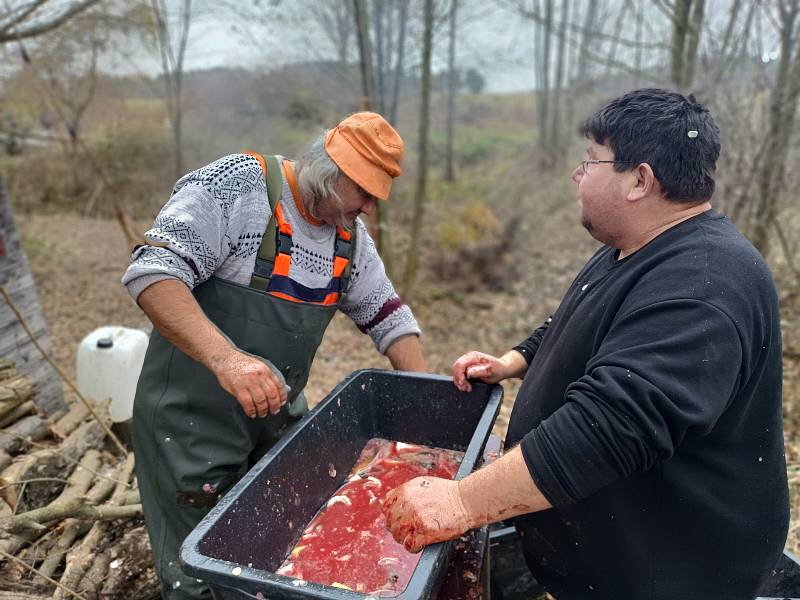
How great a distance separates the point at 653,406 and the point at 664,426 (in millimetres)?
59

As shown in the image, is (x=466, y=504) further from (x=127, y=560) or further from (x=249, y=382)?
(x=127, y=560)

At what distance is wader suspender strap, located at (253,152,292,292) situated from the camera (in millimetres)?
Result: 1980

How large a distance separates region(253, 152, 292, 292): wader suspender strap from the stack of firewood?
47.5 inches

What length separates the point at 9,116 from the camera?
13.2 metres

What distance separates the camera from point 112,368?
13.9 feet

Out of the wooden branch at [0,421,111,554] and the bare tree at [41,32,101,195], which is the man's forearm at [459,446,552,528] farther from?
the bare tree at [41,32,101,195]

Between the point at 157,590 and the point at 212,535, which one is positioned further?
the point at 157,590

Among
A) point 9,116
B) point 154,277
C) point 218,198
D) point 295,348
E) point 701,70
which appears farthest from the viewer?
point 9,116

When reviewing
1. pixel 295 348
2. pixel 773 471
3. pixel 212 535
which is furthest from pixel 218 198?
pixel 773 471

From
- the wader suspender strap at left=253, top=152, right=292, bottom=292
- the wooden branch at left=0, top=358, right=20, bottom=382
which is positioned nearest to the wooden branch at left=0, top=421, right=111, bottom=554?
the wooden branch at left=0, top=358, right=20, bottom=382

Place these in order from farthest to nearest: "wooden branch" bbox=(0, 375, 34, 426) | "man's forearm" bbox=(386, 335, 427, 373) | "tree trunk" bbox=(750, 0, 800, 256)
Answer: "tree trunk" bbox=(750, 0, 800, 256)
"wooden branch" bbox=(0, 375, 34, 426)
"man's forearm" bbox=(386, 335, 427, 373)

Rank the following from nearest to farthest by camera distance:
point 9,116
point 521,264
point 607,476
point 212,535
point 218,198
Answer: point 607,476
point 212,535
point 218,198
point 521,264
point 9,116

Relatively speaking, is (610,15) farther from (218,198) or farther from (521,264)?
(218,198)

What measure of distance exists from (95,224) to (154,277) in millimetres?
13570
